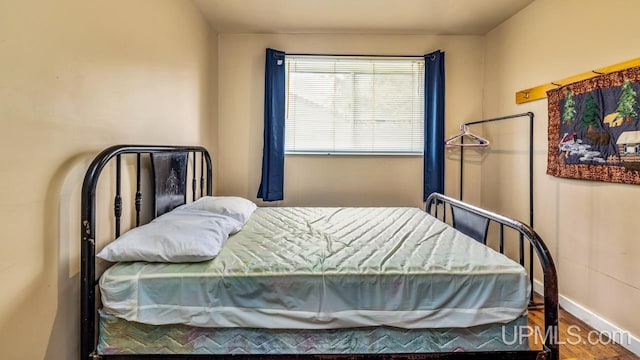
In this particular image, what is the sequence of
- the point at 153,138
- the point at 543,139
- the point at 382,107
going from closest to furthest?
1. the point at 153,138
2. the point at 543,139
3. the point at 382,107

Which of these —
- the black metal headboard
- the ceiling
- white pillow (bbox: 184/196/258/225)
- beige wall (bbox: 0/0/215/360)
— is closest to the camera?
beige wall (bbox: 0/0/215/360)

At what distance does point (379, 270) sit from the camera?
136 cm

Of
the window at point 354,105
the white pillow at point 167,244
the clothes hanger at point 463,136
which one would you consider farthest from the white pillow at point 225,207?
the clothes hanger at point 463,136

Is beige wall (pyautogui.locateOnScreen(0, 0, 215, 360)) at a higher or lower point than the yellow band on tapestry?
lower

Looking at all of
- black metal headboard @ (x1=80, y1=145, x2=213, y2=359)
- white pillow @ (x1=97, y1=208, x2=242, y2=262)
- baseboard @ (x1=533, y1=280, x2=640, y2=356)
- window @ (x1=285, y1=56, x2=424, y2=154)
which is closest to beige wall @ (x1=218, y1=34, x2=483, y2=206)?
window @ (x1=285, y1=56, x2=424, y2=154)

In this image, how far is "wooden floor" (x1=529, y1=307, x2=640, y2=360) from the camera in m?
1.81

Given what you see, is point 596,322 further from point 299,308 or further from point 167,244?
point 167,244

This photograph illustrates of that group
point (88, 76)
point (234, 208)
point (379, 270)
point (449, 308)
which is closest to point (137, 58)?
point (88, 76)

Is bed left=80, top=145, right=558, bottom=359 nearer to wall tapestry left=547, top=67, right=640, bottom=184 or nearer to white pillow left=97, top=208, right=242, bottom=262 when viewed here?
white pillow left=97, top=208, right=242, bottom=262

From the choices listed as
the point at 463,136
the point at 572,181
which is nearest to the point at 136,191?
the point at 572,181

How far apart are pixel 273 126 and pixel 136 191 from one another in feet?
5.59

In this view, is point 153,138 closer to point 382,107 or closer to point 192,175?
point 192,175

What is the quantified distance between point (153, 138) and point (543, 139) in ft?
9.54

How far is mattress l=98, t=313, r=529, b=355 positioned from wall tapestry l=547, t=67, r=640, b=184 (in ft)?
4.31
